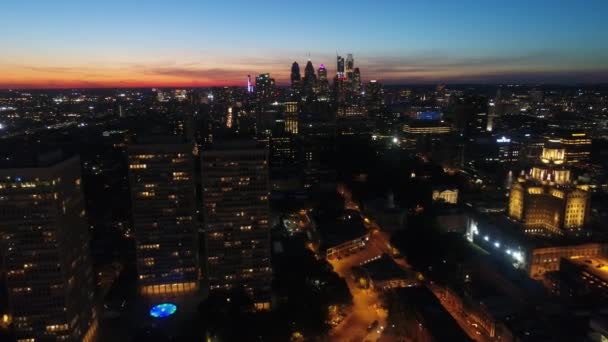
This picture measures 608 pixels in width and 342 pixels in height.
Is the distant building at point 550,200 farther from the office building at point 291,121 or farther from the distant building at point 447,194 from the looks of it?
the office building at point 291,121

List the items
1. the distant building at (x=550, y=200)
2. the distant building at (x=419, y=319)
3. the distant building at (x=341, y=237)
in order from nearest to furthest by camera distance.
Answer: the distant building at (x=419, y=319) < the distant building at (x=341, y=237) < the distant building at (x=550, y=200)

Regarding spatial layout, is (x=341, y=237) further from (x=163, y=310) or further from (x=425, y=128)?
(x=425, y=128)

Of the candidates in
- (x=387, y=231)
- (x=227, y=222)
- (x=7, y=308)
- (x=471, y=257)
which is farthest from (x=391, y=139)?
(x=7, y=308)

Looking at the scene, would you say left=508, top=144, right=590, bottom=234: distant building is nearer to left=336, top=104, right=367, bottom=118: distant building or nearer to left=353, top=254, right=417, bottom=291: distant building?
left=353, top=254, right=417, bottom=291: distant building

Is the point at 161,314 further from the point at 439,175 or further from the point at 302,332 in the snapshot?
the point at 439,175

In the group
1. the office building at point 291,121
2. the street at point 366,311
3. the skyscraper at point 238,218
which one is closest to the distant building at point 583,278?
the street at point 366,311
